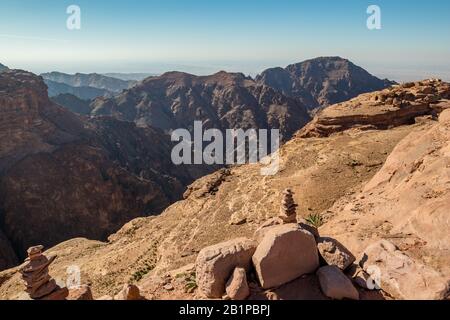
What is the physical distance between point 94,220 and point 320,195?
5913cm

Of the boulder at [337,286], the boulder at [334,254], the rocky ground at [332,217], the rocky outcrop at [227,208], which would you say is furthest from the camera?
the rocky outcrop at [227,208]

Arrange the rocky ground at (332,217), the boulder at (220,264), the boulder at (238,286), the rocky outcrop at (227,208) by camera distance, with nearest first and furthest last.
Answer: the boulder at (238,286), the rocky ground at (332,217), the boulder at (220,264), the rocky outcrop at (227,208)

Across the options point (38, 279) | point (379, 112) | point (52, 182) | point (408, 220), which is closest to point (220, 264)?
point (38, 279)

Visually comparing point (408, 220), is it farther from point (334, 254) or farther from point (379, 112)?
point (379, 112)

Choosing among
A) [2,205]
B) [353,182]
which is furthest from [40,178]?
[353,182]

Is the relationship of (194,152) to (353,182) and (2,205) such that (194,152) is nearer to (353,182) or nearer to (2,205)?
(2,205)

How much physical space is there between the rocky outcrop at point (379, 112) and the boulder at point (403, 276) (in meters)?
34.0

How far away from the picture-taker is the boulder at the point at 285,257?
1183 cm

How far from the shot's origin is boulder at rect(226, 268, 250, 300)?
449 inches

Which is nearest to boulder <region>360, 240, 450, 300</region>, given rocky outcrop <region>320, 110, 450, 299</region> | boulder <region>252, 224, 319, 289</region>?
rocky outcrop <region>320, 110, 450, 299</region>

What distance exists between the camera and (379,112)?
4497cm

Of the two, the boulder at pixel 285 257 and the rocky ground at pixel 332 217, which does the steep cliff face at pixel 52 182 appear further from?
the boulder at pixel 285 257

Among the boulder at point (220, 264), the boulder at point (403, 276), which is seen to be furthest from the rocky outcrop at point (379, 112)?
the boulder at point (220, 264)

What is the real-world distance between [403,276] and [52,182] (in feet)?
261
